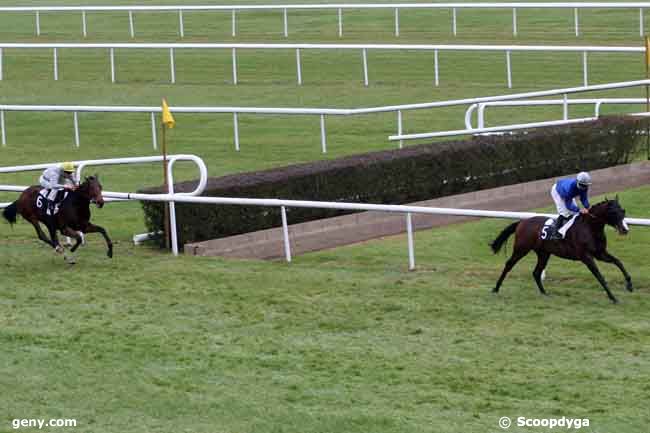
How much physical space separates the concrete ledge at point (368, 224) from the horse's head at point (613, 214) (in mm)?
2931

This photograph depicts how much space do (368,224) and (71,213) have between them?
102 inches

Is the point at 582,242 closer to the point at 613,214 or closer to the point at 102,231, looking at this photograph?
the point at 613,214

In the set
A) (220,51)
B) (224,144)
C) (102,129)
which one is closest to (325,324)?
(224,144)

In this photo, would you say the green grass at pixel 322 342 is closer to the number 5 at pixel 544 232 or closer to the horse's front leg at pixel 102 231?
the horse's front leg at pixel 102 231

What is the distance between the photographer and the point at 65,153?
15844mm

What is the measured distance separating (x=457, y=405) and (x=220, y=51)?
1713 centimetres

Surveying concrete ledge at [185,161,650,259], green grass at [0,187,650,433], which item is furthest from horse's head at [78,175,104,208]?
concrete ledge at [185,161,650,259]

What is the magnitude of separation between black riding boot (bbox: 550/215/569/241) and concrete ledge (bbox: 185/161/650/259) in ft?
8.64

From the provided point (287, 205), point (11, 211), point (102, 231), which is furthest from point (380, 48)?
point (287, 205)

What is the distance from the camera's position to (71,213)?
1078 cm

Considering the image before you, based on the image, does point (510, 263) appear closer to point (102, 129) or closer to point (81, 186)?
point (81, 186)

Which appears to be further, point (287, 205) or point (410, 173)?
point (410, 173)

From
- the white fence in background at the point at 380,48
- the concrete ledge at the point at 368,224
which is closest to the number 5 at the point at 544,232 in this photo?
the concrete ledge at the point at 368,224

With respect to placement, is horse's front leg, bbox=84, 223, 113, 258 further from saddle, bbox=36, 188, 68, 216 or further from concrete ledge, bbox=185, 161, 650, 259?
concrete ledge, bbox=185, 161, 650, 259
